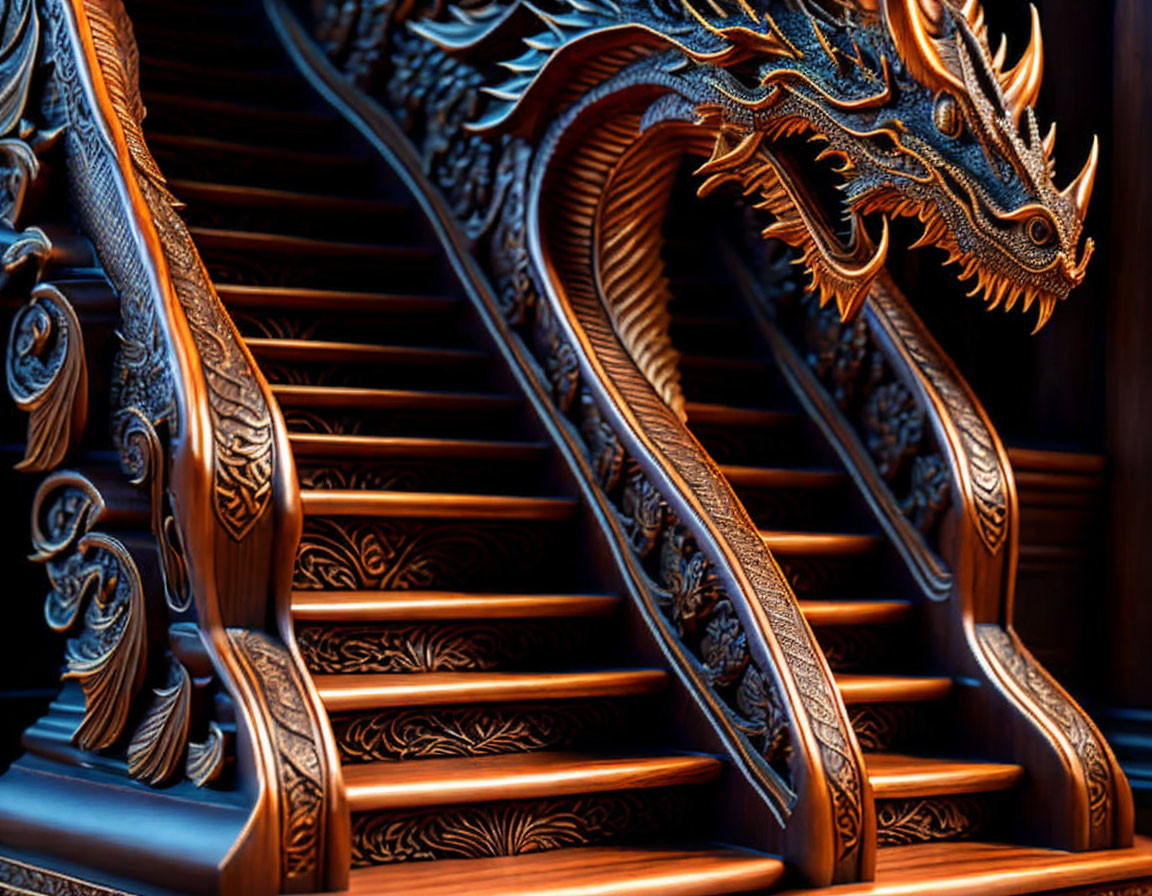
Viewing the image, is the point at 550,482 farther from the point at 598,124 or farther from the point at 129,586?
the point at 129,586

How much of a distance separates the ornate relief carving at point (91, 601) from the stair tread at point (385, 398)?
2.07 ft

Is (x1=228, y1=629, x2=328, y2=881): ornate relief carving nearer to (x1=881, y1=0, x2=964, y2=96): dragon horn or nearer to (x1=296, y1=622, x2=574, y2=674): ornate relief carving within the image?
(x1=296, y1=622, x2=574, y2=674): ornate relief carving

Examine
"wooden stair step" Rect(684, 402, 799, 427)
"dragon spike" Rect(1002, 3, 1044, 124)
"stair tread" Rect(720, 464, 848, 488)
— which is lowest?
"stair tread" Rect(720, 464, 848, 488)

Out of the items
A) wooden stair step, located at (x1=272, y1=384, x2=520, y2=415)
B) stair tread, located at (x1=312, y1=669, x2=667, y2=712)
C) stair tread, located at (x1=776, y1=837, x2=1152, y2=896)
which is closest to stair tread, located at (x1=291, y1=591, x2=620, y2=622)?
stair tread, located at (x1=312, y1=669, x2=667, y2=712)

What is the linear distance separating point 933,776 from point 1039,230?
43.3 inches

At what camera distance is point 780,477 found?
404 centimetres

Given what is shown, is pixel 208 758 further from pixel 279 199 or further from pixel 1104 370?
pixel 1104 370

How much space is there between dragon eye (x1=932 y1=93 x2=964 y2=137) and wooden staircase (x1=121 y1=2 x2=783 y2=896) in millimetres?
→ 1114

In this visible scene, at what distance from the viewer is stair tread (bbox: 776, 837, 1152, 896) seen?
3090 mm

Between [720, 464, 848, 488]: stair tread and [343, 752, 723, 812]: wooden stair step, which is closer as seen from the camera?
[343, 752, 723, 812]: wooden stair step

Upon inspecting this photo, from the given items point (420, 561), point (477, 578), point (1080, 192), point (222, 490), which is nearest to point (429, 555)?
point (420, 561)

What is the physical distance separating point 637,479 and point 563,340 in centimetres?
41

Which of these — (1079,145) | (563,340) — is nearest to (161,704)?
(563,340)

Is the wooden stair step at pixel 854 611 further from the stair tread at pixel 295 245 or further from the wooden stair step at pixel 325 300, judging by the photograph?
the stair tread at pixel 295 245
